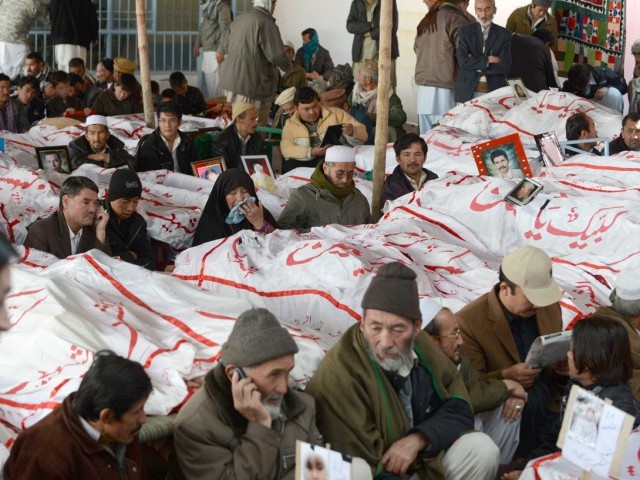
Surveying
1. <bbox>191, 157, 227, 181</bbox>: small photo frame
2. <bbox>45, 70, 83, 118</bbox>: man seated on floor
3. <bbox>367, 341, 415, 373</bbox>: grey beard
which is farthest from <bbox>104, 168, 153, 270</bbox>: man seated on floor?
<bbox>45, 70, 83, 118</bbox>: man seated on floor

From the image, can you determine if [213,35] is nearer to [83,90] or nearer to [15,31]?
[83,90]

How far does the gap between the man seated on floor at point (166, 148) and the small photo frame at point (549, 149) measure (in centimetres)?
234

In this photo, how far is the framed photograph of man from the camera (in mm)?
7059

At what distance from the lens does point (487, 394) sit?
4023 millimetres

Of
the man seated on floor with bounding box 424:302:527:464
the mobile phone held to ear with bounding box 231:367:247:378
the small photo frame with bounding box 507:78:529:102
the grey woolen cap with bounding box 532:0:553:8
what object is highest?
the grey woolen cap with bounding box 532:0:553:8

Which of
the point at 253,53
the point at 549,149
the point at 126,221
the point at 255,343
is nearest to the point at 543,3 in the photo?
the point at 253,53

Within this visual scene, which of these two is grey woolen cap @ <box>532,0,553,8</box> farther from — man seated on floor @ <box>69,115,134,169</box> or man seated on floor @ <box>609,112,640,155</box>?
man seated on floor @ <box>69,115,134,169</box>

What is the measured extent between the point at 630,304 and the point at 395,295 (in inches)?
49.6

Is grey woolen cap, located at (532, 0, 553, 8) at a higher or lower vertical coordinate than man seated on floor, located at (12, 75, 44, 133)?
higher

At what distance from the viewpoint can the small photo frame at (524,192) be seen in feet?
20.7

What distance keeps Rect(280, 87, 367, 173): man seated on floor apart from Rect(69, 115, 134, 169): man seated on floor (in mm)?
1220

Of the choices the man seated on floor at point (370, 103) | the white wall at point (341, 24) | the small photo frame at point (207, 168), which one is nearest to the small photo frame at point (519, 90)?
the man seated on floor at point (370, 103)

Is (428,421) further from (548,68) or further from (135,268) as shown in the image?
(548,68)

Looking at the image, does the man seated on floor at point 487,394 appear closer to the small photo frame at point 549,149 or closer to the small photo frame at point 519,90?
the small photo frame at point 549,149
